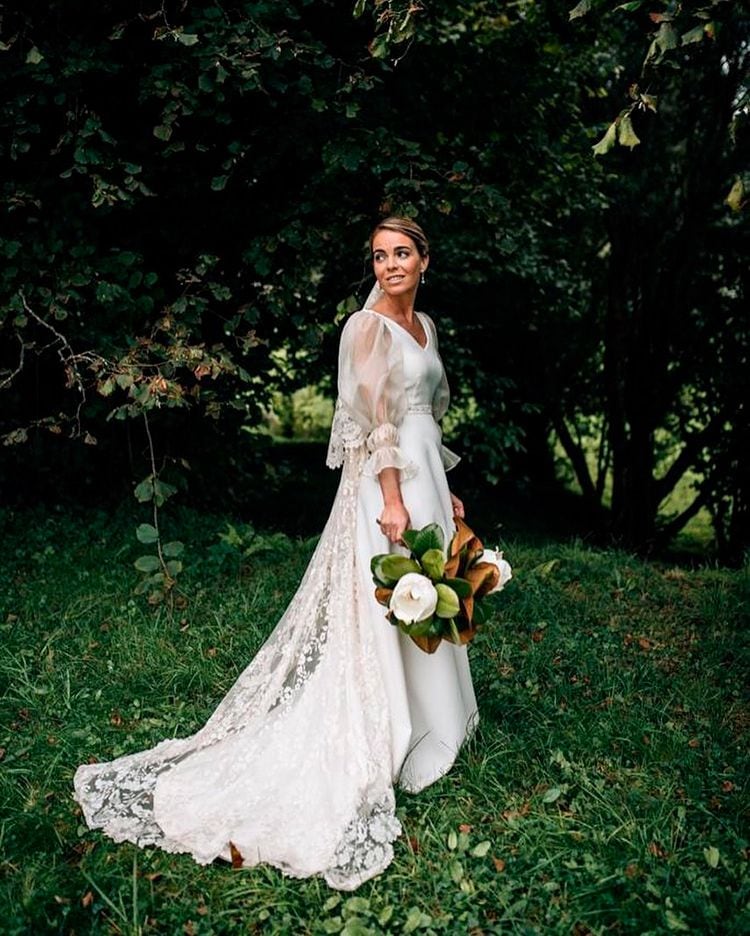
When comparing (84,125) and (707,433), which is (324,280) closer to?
(84,125)

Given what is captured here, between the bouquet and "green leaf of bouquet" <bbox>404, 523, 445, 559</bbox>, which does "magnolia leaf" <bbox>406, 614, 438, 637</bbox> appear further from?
"green leaf of bouquet" <bbox>404, 523, 445, 559</bbox>

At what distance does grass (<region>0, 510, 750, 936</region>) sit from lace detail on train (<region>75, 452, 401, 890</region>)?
0.28 ft

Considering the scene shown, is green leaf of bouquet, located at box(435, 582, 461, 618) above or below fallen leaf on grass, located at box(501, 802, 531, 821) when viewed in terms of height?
above

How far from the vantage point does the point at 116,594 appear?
491 centimetres

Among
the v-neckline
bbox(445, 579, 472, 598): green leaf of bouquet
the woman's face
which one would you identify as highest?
the woman's face

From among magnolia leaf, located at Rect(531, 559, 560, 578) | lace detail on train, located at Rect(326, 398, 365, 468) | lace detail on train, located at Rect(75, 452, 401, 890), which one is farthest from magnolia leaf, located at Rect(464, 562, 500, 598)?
magnolia leaf, located at Rect(531, 559, 560, 578)

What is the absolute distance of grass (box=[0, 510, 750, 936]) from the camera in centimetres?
265

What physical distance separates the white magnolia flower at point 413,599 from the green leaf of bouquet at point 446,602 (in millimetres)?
29

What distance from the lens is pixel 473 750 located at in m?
3.42

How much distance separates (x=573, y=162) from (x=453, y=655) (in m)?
4.22

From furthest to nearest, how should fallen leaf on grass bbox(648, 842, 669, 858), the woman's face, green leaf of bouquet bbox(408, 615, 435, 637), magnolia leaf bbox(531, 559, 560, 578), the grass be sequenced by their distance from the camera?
magnolia leaf bbox(531, 559, 560, 578) → the woman's face → green leaf of bouquet bbox(408, 615, 435, 637) → fallen leaf on grass bbox(648, 842, 669, 858) → the grass

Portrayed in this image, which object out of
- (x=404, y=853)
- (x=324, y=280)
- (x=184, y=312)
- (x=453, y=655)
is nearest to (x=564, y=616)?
(x=453, y=655)

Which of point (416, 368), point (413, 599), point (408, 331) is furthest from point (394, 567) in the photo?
point (408, 331)

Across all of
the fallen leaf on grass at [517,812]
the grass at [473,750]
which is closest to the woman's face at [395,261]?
the grass at [473,750]
